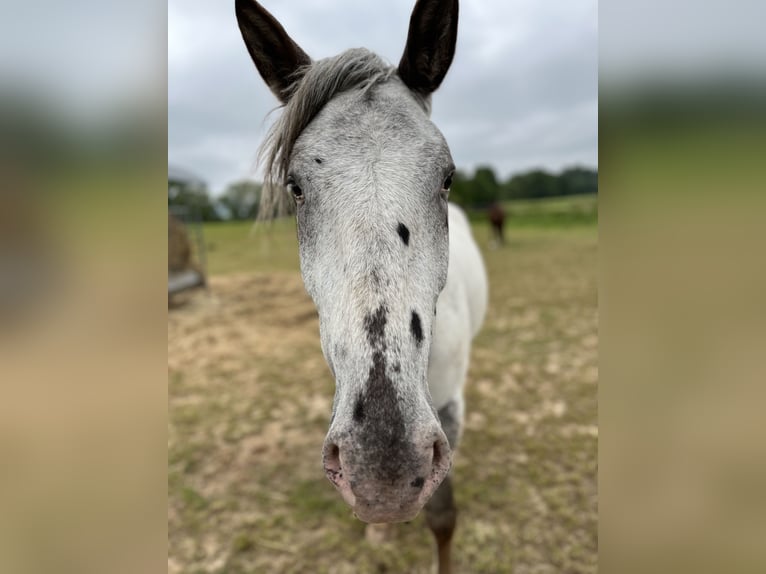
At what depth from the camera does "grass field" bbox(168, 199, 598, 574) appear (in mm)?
2920

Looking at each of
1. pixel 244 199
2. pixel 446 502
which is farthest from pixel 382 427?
pixel 244 199

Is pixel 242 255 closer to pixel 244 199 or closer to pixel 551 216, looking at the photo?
pixel 244 199

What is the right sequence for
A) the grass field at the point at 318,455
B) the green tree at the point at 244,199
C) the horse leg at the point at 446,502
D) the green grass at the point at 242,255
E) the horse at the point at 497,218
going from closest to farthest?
the horse leg at the point at 446,502
the grass field at the point at 318,455
the green tree at the point at 244,199
the green grass at the point at 242,255
the horse at the point at 497,218

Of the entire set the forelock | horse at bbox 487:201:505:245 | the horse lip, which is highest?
horse at bbox 487:201:505:245

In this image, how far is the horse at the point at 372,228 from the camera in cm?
114

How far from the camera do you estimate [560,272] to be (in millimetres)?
11836

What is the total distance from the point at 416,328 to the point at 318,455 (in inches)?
130

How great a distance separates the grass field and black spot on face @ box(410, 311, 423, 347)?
1.44m

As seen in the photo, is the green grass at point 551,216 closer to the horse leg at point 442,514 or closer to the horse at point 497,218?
the horse at point 497,218

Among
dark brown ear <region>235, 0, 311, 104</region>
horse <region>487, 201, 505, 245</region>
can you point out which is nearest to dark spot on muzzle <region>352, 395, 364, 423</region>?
dark brown ear <region>235, 0, 311, 104</region>

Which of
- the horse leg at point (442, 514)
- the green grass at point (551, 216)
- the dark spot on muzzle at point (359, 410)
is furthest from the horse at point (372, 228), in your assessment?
the green grass at point (551, 216)

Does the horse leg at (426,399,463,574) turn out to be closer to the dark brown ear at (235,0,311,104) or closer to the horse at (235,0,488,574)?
the horse at (235,0,488,574)
